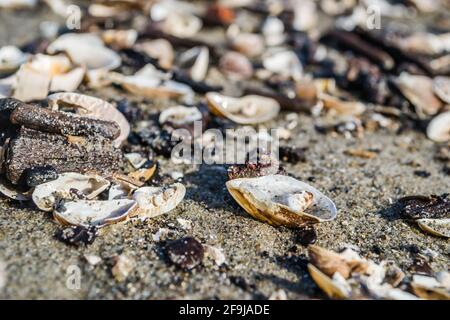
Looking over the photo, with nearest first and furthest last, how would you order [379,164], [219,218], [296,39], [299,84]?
[219,218] < [379,164] < [299,84] < [296,39]

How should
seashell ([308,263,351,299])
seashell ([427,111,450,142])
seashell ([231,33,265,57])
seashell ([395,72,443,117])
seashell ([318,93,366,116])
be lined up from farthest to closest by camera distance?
seashell ([231,33,265,57])
seashell ([395,72,443,117])
seashell ([318,93,366,116])
seashell ([427,111,450,142])
seashell ([308,263,351,299])

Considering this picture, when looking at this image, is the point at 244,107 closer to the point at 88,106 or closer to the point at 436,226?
the point at 88,106

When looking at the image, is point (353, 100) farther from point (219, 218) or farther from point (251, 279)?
point (251, 279)

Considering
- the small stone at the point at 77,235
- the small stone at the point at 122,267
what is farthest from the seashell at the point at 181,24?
the small stone at the point at 122,267

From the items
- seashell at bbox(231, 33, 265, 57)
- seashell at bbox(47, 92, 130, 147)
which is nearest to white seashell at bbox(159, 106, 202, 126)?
seashell at bbox(47, 92, 130, 147)

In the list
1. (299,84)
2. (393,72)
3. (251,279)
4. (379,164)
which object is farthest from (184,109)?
(393,72)

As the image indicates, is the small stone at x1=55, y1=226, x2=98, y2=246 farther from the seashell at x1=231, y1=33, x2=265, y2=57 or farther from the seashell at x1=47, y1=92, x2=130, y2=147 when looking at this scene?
the seashell at x1=231, y1=33, x2=265, y2=57

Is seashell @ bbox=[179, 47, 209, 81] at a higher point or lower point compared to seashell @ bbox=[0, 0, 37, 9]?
lower
